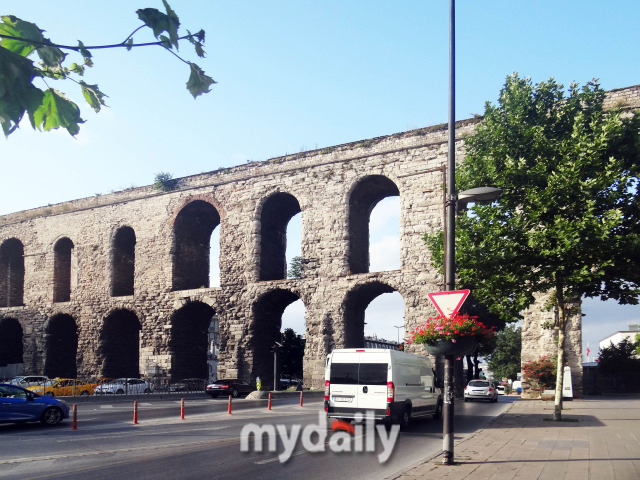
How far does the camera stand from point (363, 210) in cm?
3484

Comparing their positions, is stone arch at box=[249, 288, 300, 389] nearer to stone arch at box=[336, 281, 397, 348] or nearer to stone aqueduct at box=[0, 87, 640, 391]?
stone aqueduct at box=[0, 87, 640, 391]

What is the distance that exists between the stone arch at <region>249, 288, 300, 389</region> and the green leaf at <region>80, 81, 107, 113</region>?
102 ft

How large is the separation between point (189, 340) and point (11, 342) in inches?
654

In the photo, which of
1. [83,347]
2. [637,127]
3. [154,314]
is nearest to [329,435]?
[637,127]

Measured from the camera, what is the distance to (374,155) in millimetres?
32688

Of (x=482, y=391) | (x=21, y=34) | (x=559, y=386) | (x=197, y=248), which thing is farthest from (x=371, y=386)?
(x=197, y=248)

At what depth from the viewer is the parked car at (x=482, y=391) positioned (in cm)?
3092

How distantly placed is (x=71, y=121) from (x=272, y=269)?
33.8 metres

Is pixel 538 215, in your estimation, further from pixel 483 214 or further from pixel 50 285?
pixel 50 285

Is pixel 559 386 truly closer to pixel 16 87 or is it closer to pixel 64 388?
pixel 16 87

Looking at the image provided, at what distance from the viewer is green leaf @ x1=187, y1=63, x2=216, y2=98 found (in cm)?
325

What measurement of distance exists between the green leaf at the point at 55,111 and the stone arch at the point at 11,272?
154 ft

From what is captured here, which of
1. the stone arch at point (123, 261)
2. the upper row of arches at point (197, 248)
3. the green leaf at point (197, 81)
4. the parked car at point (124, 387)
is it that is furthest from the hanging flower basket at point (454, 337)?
the stone arch at point (123, 261)

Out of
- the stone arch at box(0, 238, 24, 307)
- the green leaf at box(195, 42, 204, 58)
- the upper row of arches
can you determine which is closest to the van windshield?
the green leaf at box(195, 42, 204, 58)
